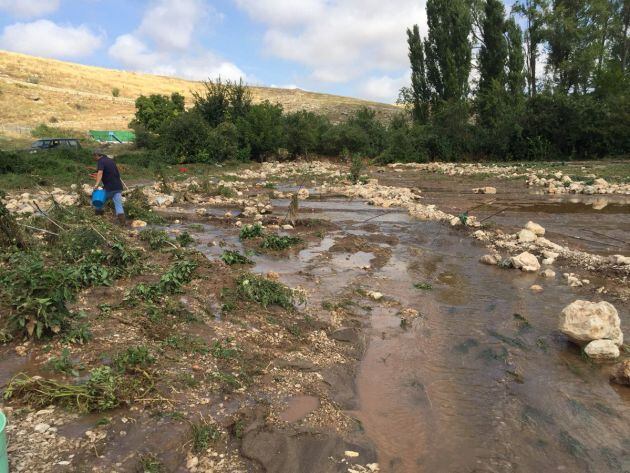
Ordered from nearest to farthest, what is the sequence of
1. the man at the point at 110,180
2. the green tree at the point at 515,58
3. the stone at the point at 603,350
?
the stone at the point at 603,350 → the man at the point at 110,180 → the green tree at the point at 515,58

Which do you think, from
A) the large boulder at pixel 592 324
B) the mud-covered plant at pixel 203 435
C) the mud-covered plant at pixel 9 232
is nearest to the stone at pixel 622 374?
the large boulder at pixel 592 324

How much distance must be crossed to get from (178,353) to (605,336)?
14.0 feet

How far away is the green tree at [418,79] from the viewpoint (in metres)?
36.2

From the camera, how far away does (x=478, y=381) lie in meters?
4.59

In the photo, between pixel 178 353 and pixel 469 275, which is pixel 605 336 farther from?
pixel 178 353

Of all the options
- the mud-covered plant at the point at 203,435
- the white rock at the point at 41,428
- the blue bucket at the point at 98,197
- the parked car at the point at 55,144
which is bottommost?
the mud-covered plant at the point at 203,435

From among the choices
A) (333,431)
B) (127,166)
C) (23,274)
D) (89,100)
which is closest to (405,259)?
(333,431)

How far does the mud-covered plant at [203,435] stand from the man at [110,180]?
330 inches

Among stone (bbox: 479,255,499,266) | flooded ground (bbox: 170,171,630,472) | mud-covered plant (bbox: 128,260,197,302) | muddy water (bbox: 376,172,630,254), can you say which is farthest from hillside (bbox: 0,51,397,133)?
stone (bbox: 479,255,499,266)

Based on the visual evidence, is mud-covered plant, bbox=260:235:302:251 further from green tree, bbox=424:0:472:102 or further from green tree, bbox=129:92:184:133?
green tree, bbox=424:0:472:102

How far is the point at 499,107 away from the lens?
3156cm

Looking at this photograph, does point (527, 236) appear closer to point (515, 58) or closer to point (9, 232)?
point (9, 232)

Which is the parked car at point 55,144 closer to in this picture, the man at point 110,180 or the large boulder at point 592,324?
the man at point 110,180

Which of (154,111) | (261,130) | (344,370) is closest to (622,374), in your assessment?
(344,370)
